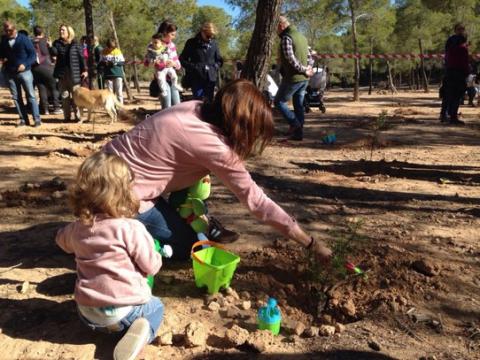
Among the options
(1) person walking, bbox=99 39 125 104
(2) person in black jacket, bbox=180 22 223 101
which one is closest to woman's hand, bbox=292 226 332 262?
(2) person in black jacket, bbox=180 22 223 101

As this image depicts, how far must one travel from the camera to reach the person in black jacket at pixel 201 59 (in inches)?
287

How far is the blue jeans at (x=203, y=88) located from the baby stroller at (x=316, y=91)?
197 inches

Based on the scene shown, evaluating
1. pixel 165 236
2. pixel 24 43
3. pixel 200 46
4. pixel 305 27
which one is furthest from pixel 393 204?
pixel 305 27

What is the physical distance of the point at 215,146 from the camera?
244 cm

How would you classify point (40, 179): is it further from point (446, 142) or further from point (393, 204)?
point (446, 142)

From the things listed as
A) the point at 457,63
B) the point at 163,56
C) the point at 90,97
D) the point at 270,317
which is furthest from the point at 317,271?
the point at 457,63

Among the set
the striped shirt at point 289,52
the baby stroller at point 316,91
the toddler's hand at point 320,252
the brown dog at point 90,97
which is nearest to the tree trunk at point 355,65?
the baby stroller at point 316,91

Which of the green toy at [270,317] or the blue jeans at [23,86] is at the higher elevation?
the blue jeans at [23,86]

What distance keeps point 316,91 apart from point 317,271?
33.4ft

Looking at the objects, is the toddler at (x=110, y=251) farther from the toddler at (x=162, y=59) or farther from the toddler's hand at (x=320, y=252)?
the toddler at (x=162, y=59)

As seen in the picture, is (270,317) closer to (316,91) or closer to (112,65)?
(112,65)

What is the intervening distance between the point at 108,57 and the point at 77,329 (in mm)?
9282

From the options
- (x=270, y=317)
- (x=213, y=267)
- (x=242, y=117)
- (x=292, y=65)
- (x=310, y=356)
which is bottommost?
(x=310, y=356)

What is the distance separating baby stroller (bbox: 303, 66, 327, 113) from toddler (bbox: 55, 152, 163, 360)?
1040cm
